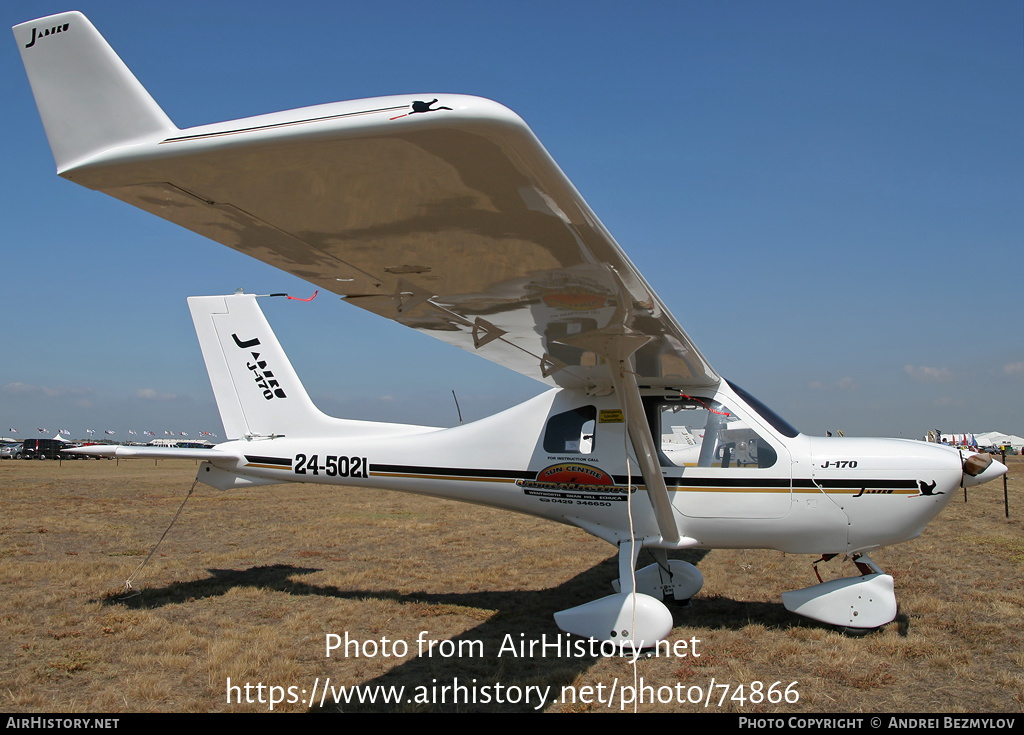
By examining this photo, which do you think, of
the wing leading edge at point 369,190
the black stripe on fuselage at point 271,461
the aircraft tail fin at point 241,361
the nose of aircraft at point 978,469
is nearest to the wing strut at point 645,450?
the wing leading edge at point 369,190

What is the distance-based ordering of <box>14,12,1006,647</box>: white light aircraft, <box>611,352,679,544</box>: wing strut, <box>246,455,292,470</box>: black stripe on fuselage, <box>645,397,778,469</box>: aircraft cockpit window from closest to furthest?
<box>14,12,1006,647</box>: white light aircraft, <box>611,352,679,544</box>: wing strut, <box>645,397,778,469</box>: aircraft cockpit window, <box>246,455,292,470</box>: black stripe on fuselage

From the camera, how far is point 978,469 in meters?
5.55

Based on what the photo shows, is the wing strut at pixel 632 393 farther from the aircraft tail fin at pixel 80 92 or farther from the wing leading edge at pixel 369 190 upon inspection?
the aircraft tail fin at pixel 80 92

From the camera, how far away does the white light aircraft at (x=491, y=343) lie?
199cm

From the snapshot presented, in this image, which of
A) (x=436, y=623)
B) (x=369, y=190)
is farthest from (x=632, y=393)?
(x=369, y=190)

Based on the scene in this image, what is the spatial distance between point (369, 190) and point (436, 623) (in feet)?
16.1

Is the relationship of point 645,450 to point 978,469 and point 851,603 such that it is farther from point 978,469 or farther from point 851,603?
point 978,469

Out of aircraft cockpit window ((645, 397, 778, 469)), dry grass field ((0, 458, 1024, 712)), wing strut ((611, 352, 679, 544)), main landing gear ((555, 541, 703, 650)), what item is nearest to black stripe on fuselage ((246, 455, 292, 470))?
dry grass field ((0, 458, 1024, 712))

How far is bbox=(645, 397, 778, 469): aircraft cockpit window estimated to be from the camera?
234 inches

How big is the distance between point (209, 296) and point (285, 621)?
4189 mm

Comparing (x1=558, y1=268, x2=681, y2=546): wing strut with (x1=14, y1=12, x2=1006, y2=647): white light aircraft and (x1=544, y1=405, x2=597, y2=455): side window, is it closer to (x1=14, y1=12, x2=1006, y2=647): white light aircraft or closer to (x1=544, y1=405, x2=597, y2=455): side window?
(x1=14, y1=12, x2=1006, y2=647): white light aircraft

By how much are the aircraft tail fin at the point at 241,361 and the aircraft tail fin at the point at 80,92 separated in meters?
5.88

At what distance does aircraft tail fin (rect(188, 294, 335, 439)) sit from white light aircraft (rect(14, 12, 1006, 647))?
0.03 meters

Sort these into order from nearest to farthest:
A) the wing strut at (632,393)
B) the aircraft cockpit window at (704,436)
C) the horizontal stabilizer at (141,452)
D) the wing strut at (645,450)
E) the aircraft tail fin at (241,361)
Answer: the wing strut at (632,393) → the wing strut at (645,450) → the aircraft cockpit window at (704,436) → the horizontal stabilizer at (141,452) → the aircraft tail fin at (241,361)
